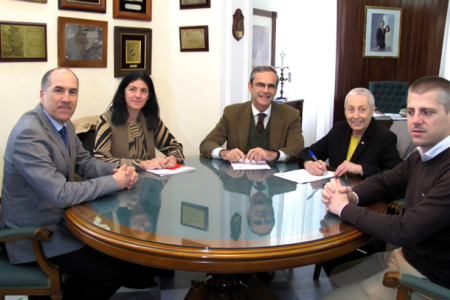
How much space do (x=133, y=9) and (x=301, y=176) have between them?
2.18 m

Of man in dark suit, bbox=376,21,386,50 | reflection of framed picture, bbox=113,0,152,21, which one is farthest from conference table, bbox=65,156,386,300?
man in dark suit, bbox=376,21,386,50

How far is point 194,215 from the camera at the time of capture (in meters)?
1.61

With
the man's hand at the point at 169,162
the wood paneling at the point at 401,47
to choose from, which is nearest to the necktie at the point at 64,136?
the man's hand at the point at 169,162

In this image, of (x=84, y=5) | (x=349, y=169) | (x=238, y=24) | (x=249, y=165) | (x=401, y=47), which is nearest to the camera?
(x=349, y=169)

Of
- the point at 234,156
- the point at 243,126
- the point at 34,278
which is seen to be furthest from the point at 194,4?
the point at 34,278

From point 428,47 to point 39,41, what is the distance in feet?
22.6

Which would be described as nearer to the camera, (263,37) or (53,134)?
(53,134)

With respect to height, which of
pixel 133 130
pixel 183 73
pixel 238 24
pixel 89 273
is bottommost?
pixel 89 273

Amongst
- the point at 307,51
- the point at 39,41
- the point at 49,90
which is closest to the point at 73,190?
the point at 49,90

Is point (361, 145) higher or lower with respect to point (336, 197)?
higher

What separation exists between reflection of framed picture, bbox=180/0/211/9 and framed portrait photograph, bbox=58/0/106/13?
74cm

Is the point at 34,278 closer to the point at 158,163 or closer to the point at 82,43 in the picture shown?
the point at 158,163

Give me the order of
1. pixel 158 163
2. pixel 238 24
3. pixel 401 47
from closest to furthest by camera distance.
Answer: pixel 158 163
pixel 238 24
pixel 401 47

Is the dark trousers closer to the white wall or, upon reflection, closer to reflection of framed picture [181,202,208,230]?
reflection of framed picture [181,202,208,230]
